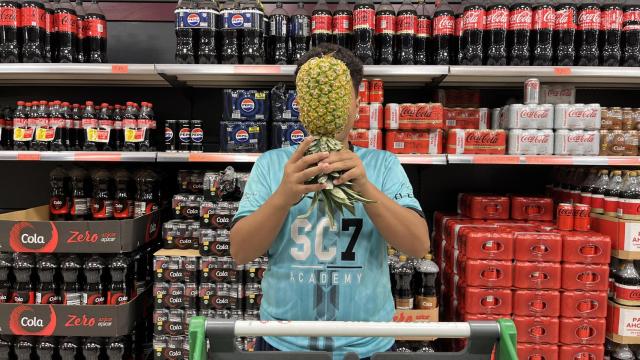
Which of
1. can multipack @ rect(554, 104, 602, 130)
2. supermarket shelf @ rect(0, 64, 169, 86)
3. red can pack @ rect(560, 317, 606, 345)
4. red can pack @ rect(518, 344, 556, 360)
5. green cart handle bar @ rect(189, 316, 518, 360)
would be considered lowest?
red can pack @ rect(518, 344, 556, 360)

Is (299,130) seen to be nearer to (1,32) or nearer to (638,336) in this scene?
(1,32)

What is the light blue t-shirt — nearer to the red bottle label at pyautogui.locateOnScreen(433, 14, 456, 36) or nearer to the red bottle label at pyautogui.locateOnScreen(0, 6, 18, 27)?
the red bottle label at pyautogui.locateOnScreen(433, 14, 456, 36)

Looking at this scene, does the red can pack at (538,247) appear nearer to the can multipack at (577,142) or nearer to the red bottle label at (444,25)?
the can multipack at (577,142)

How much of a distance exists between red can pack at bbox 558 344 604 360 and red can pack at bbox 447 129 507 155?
1.15 meters

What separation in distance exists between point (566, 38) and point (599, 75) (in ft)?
0.97

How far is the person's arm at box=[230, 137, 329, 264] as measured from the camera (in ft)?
3.80

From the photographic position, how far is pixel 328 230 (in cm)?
138

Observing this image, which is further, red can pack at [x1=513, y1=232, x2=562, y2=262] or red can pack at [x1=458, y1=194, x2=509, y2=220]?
red can pack at [x1=458, y1=194, x2=509, y2=220]

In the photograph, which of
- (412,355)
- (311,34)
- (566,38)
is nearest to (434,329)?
(412,355)

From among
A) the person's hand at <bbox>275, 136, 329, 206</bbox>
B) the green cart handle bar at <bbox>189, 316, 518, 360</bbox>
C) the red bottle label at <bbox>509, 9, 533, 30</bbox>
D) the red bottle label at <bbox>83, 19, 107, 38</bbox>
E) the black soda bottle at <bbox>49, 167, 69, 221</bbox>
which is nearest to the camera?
the green cart handle bar at <bbox>189, 316, 518, 360</bbox>

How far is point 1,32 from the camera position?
284 centimetres

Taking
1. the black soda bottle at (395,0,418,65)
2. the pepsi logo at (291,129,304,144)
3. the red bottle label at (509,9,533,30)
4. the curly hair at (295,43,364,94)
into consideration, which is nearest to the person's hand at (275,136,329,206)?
the curly hair at (295,43,364,94)

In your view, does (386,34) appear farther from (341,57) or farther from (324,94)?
(324,94)

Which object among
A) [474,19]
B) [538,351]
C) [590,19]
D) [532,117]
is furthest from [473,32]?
[538,351]
